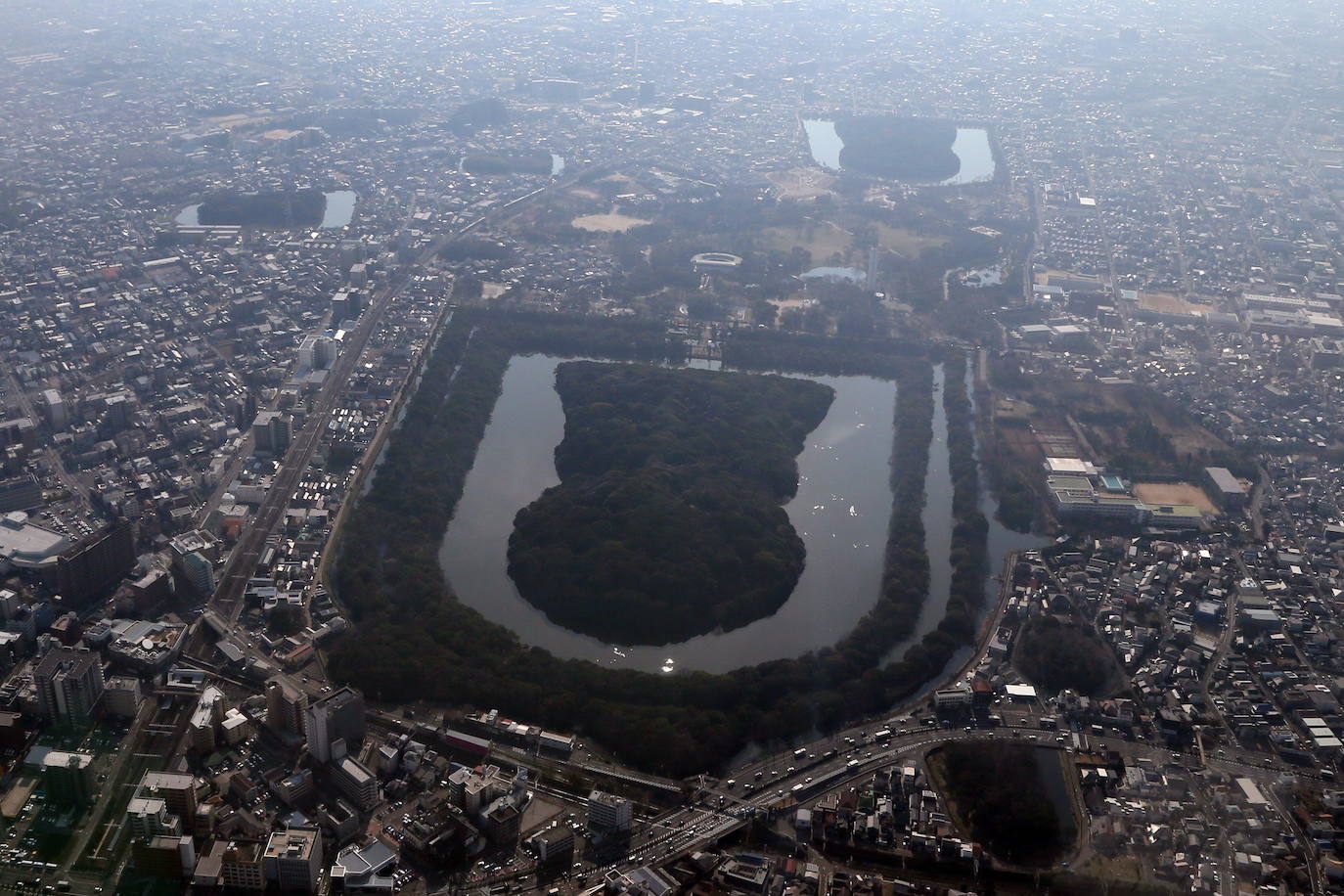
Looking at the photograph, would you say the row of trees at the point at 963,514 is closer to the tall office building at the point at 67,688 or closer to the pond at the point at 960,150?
the tall office building at the point at 67,688

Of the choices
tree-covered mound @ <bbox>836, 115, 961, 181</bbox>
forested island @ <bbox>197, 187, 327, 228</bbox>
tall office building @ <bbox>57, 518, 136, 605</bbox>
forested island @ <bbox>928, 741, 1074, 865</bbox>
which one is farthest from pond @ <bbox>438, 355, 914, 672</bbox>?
tree-covered mound @ <bbox>836, 115, 961, 181</bbox>

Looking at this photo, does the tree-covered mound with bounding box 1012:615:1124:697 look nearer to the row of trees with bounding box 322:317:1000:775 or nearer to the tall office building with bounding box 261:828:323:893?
the row of trees with bounding box 322:317:1000:775

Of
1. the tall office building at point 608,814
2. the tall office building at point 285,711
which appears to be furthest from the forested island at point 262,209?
the tall office building at point 608,814

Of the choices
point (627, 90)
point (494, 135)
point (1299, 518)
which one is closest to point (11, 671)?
point (1299, 518)

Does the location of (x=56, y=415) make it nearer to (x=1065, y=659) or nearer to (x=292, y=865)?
(x=292, y=865)

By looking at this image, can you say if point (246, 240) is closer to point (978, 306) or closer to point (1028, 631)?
point (978, 306)

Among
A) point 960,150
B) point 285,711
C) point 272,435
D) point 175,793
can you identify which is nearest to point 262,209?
point 272,435
